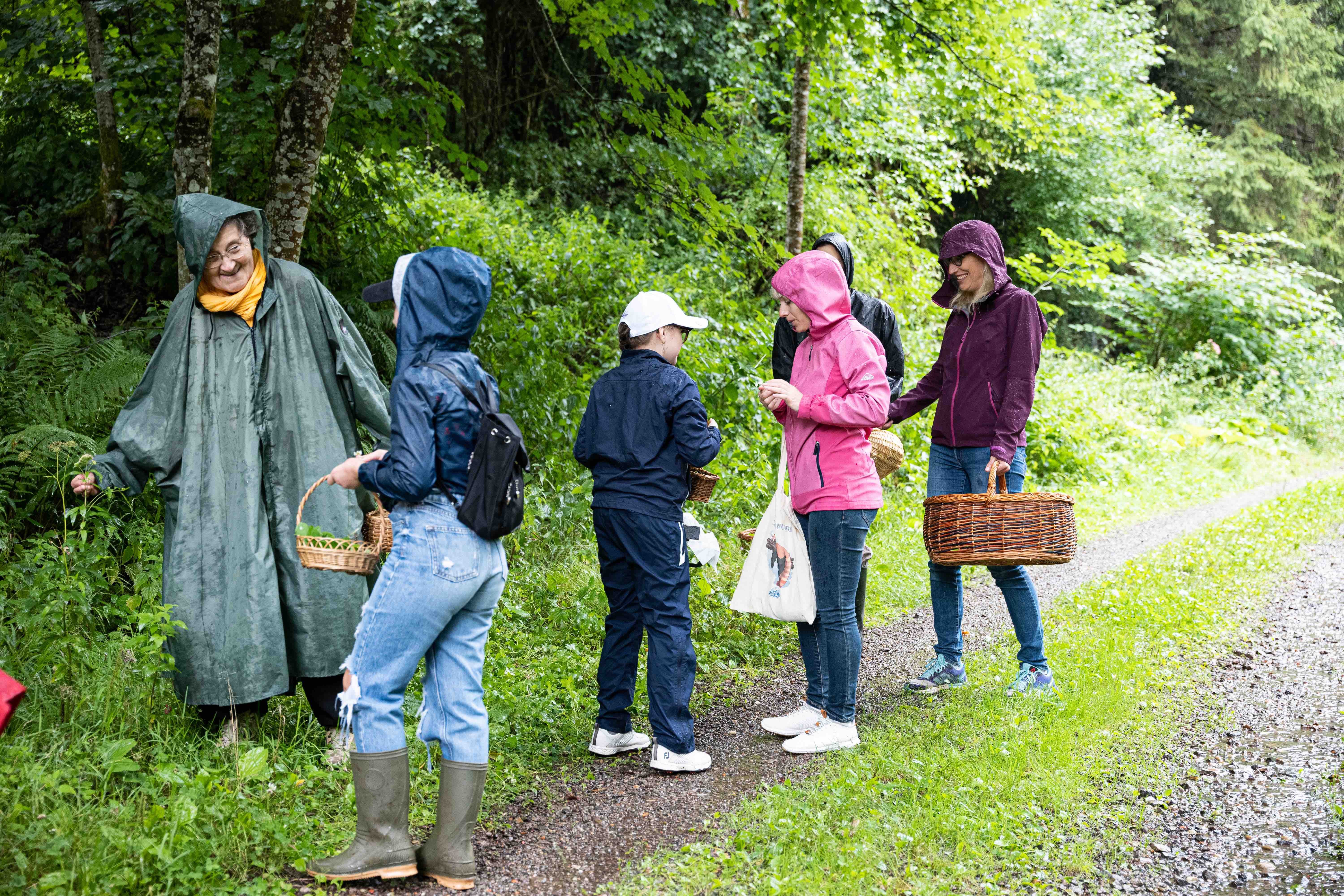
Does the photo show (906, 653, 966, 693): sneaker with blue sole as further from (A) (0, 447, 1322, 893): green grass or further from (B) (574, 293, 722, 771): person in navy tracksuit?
(B) (574, 293, 722, 771): person in navy tracksuit

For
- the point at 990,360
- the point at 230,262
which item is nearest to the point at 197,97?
the point at 230,262

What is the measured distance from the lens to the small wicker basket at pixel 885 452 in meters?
5.11

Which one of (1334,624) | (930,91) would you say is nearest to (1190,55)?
(930,91)

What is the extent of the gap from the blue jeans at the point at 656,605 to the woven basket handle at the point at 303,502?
1.15 metres

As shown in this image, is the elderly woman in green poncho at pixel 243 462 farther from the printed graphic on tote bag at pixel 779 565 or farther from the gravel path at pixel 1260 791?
the gravel path at pixel 1260 791

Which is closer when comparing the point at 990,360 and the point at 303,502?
the point at 303,502

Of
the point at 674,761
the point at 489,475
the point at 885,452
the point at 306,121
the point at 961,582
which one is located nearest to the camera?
the point at 489,475

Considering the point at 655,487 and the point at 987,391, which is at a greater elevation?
the point at 987,391

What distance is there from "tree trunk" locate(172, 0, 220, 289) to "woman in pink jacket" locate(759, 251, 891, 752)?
11.4 feet

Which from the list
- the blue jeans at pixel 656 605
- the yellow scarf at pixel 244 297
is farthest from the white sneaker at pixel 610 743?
the yellow scarf at pixel 244 297

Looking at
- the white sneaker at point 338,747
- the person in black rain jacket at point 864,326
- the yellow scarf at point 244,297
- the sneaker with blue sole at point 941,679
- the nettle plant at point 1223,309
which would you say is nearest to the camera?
the yellow scarf at point 244,297

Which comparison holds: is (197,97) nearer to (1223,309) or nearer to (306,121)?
(306,121)

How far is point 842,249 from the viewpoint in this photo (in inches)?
197

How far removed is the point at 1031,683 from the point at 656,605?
2054 millimetres
